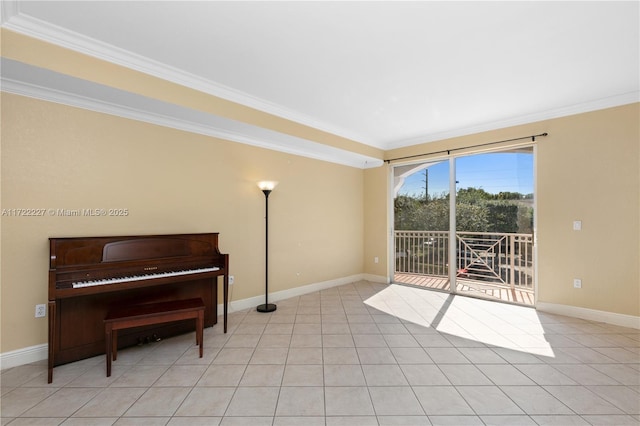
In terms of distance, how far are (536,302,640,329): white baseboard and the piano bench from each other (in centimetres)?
423

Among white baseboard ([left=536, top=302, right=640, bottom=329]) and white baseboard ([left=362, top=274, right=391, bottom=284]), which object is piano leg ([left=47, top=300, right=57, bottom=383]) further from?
white baseboard ([left=536, top=302, right=640, bottom=329])

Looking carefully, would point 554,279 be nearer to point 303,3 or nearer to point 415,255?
point 415,255

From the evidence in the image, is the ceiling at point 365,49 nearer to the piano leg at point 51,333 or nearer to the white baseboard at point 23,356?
the piano leg at point 51,333

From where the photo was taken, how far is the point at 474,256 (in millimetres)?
4383

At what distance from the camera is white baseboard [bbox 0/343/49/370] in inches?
88.4

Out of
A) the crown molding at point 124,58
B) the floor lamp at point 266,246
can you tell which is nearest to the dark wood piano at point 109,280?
the floor lamp at point 266,246

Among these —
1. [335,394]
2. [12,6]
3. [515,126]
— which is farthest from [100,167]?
[515,126]

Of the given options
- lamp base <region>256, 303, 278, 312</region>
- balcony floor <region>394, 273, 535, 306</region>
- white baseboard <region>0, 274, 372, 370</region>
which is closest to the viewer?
white baseboard <region>0, 274, 372, 370</region>

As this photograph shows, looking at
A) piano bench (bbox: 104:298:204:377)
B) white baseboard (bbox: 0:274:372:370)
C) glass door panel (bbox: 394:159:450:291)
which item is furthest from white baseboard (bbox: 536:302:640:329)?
piano bench (bbox: 104:298:204:377)

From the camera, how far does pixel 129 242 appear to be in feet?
8.44

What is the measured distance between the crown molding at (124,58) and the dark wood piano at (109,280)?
152 cm

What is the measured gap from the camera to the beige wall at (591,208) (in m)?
3.08

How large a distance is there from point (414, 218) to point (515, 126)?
6.76 feet

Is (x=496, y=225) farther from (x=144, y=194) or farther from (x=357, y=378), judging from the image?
(x=144, y=194)
